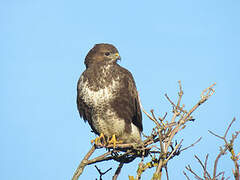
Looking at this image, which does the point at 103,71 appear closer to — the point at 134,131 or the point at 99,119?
the point at 99,119

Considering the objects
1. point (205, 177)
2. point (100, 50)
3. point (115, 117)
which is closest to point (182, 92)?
point (205, 177)

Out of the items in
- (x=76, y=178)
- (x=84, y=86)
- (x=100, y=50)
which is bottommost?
(x=76, y=178)

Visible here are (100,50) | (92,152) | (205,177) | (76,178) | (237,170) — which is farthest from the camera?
(100,50)

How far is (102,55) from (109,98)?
48.1 inches

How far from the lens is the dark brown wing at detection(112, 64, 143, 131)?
7062 millimetres

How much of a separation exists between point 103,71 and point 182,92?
3.28 m

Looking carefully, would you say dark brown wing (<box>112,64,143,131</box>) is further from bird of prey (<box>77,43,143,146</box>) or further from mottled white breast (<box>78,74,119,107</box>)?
mottled white breast (<box>78,74,119,107</box>)

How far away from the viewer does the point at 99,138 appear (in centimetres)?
723

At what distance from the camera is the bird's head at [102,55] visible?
763cm

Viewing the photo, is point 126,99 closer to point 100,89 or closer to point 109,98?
point 109,98

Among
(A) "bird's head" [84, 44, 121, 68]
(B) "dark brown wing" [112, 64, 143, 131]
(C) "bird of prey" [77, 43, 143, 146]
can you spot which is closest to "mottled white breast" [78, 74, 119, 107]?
(C) "bird of prey" [77, 43, 143, 146]

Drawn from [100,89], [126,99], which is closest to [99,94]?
[100,89]

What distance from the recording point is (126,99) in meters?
7.15

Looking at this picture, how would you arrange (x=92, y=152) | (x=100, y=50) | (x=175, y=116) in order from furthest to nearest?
(x=100, y=50) < (x=92, y=152) < (x=175, y=116)
